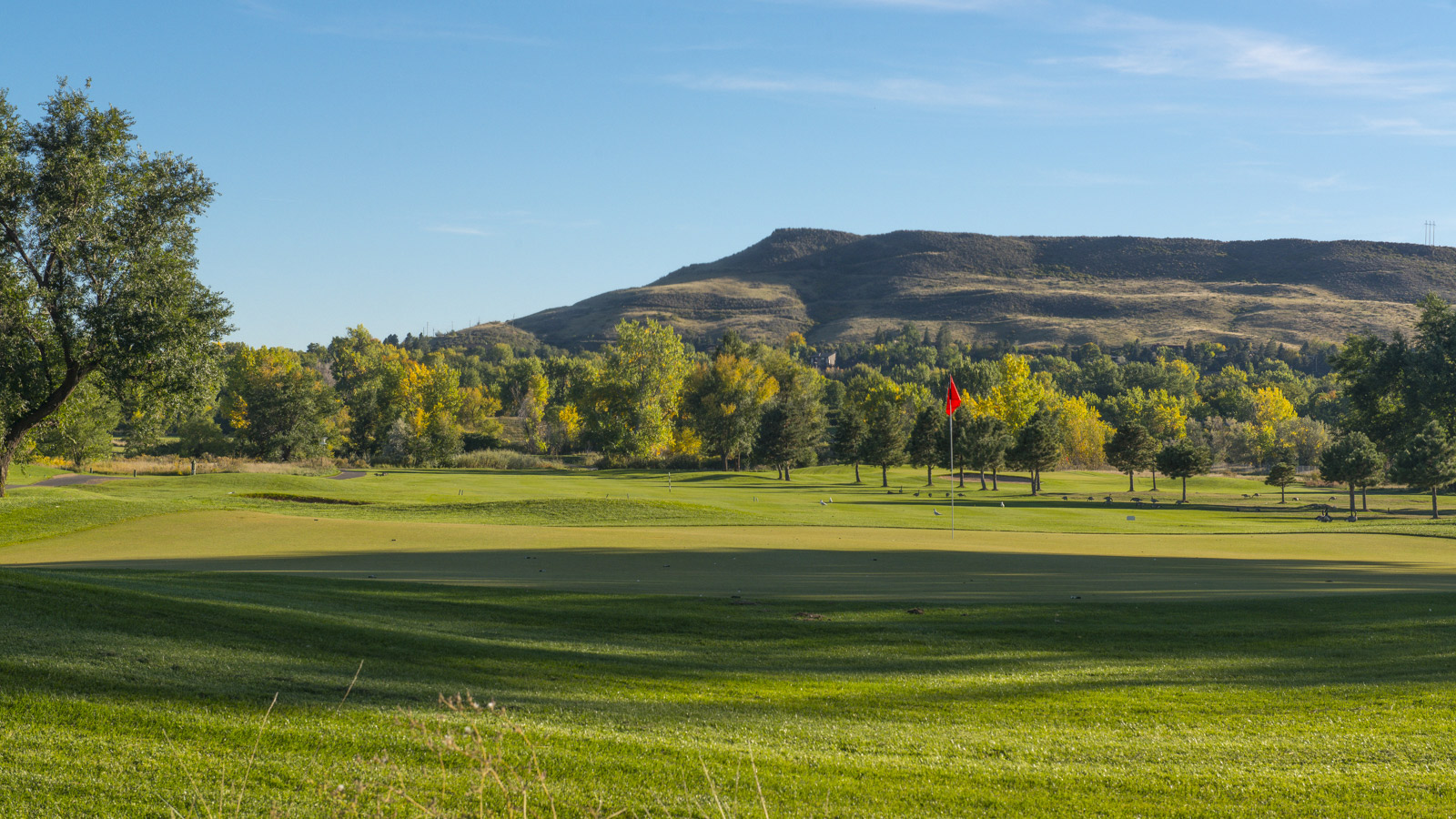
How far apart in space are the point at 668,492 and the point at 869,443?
23776mm

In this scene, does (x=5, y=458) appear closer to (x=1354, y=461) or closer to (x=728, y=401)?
(x=728, y=401)

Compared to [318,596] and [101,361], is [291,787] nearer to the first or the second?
[318,596]

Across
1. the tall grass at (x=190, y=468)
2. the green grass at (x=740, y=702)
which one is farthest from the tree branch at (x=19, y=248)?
the tall grass at (x=190, y=468)

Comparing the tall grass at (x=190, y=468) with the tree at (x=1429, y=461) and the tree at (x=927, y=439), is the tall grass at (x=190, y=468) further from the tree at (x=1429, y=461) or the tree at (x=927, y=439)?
the tree at (x=1429, y=461)

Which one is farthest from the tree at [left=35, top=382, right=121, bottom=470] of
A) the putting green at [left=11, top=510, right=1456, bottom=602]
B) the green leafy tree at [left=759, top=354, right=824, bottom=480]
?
the green leafy tree at [left=759, top=354, right=824, bottom=480]

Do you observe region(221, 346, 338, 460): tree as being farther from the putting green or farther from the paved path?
the putting green

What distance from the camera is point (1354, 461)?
2319 inches

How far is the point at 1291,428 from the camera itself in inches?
4759

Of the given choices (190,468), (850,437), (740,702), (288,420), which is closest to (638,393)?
(850,437)

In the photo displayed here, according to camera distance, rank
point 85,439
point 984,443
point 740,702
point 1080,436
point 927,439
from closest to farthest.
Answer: point 740,702 → point 85,439 → point 984,443 → point 927,439 → point 1080,436

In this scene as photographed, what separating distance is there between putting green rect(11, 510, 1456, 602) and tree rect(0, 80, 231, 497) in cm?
475

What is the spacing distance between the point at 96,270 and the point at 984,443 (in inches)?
2273

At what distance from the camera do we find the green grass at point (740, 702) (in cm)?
608

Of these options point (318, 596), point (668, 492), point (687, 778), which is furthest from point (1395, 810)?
point (668, 492)
